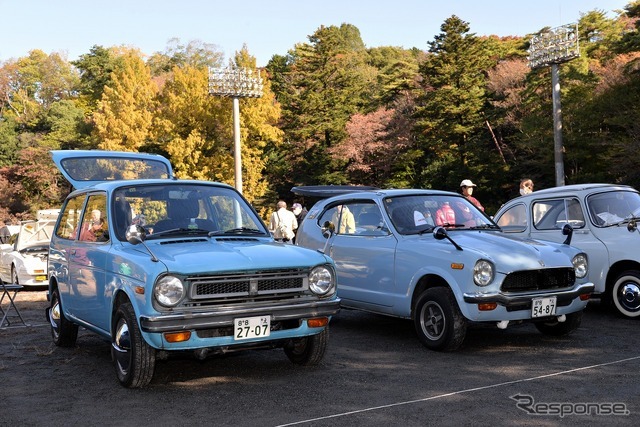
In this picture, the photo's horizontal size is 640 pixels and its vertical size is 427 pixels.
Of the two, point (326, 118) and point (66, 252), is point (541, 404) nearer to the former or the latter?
point (66, 252)

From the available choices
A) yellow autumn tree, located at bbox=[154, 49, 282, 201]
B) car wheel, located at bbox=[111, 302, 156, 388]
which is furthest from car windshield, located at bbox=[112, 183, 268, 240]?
yellow autumn tree, located at bbox=[154, 49, 282, 201]

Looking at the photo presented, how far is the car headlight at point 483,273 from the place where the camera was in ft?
24.1

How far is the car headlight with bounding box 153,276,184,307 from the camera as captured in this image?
584 centimetres

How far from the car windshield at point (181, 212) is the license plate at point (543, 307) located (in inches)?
115

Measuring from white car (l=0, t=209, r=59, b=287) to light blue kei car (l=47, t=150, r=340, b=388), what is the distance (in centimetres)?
957

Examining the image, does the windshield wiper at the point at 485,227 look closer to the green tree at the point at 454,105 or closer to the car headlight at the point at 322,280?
the car headlight at the point at 322,280

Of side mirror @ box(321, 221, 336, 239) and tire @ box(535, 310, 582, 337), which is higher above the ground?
side mirror @ box(321, 221, 336, 239)

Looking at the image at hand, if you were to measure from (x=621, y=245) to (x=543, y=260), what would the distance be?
97.9 inches

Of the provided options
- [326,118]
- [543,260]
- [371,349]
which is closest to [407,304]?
[371,349]

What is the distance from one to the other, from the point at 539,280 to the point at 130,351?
434 centimetres

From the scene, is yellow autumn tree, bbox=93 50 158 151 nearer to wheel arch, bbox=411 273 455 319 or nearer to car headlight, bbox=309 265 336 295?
wheel arch, bbox=411 273 455 319

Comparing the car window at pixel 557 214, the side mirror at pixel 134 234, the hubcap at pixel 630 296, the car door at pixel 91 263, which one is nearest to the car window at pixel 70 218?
the car door at pixel 91 263

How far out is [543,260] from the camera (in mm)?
7637

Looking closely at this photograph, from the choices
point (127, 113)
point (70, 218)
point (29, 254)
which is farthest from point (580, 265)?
point (127, 113)
